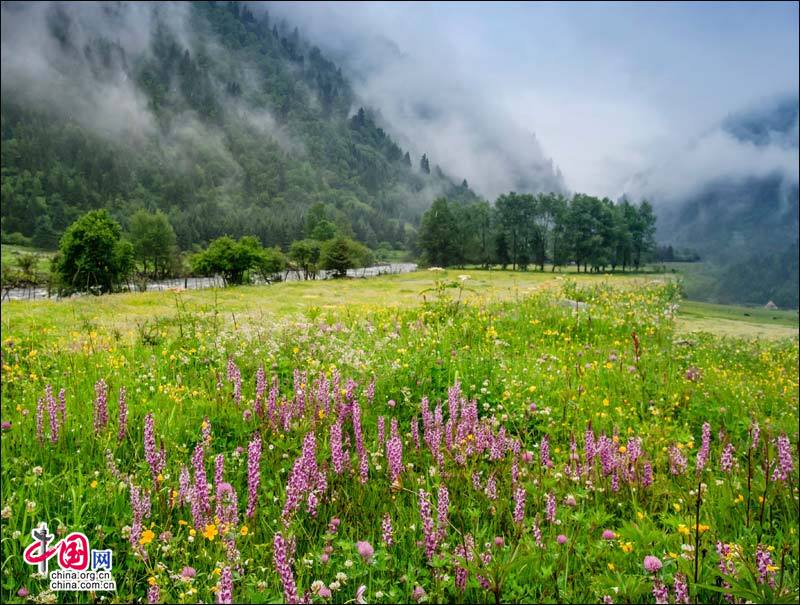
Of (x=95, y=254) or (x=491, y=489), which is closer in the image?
(x=491, y=489)

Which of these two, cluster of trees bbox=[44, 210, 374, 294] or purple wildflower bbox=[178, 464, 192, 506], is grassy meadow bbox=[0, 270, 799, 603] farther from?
cluster of trees bbox=[44, 210, 374, 294]

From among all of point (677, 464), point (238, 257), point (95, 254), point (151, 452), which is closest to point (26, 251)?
point (95, 254)

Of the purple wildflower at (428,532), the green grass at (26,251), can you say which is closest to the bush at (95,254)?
the green grass at (26,251)

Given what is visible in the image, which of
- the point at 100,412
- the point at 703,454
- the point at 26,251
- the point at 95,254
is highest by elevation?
the point at 26,251

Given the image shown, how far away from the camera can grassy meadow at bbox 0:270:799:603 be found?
2.57 m

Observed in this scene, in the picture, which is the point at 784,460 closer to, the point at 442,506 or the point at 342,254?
the point at 442,506

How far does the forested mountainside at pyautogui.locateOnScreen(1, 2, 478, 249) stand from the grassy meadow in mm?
1570

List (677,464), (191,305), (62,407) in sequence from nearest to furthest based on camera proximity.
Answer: (62,407) → (677,464) → (191,305)

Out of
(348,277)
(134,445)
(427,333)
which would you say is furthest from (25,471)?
(427,333)

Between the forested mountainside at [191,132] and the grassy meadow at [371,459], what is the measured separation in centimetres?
157

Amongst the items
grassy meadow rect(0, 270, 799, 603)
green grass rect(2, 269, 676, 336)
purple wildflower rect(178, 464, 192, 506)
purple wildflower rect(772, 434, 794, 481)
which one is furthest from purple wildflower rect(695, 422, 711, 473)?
green grass rect(2, 269, 676, 336)

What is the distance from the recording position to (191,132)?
7.40 meters

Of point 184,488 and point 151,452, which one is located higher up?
point 151,452

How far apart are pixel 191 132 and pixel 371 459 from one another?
628 cm
